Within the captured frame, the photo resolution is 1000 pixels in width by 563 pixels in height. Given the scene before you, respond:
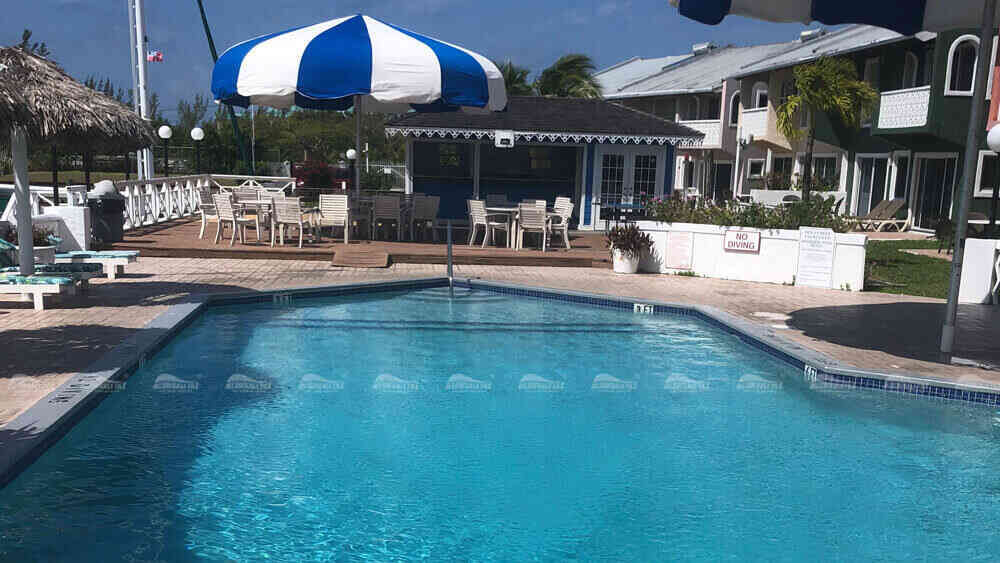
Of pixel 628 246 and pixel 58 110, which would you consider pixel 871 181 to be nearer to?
pixel 628 246

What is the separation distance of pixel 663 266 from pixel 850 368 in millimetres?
6179

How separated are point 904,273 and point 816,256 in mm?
3202

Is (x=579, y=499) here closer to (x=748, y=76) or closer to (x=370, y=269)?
(x=370, y=269)

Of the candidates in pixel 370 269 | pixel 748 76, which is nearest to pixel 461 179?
pixel 370 269

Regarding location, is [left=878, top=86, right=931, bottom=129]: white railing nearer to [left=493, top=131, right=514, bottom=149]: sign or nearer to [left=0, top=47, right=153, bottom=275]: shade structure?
[left=493, top=131, right=514, bottom=149]: sign

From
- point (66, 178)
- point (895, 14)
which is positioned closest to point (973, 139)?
point (895, 14)

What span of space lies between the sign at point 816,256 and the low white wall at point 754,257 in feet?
→ 0.25

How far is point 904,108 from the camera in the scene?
23.1 metres

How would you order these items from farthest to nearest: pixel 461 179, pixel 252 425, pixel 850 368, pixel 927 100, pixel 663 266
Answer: pixel 927 100 < pixel 461 179 < pixel 663 266 < pixel 850 368 < pixel 252 425

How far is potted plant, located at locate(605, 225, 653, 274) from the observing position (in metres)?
13.5

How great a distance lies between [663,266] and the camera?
44.9 ft

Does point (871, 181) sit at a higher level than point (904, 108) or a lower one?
lower

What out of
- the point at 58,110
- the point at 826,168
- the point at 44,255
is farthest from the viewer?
the point at 826,168

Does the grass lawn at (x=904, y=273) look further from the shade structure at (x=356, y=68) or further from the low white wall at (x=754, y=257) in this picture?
the shade structure at (x=356, y=68)
